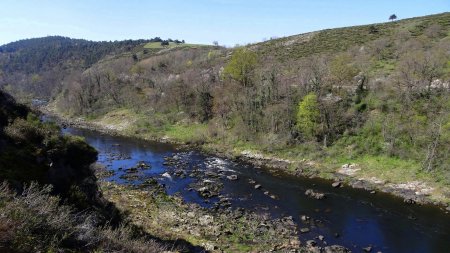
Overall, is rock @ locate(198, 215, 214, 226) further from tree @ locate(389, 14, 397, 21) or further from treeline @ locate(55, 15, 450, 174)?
tree @ locate(389, 14, 397, 21)

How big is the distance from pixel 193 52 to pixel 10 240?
16825 centimetres

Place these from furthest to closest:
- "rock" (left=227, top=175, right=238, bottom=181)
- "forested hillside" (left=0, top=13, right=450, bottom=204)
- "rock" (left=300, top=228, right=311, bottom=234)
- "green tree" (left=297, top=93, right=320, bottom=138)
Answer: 1. "green tree" (left=297, top=93, right=320, bottom=138)
2. "forested hillside" (left=0, top=13, right=450, bottom=204)
3. "rock" (left=227, top=175, right=238, bottom=181)
4. "rock" (left=300, top=228, right=311, bottom=234)

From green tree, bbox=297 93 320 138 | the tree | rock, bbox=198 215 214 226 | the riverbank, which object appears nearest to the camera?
rock, bbox=198 215 214 226

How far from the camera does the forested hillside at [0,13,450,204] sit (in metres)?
53.6

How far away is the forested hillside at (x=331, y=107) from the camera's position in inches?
2110

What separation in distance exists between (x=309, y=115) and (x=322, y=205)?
24.4m

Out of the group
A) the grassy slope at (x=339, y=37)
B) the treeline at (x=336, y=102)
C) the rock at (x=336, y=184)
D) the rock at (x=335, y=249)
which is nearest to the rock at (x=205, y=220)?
the rock at (x=335, y=249)

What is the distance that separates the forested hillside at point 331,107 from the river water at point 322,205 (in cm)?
690

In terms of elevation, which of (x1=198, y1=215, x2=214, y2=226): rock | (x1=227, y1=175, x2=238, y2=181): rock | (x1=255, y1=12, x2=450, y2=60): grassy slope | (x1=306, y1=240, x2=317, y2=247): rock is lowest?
(x1=306, y1=240, x2=317, y2=247): rock

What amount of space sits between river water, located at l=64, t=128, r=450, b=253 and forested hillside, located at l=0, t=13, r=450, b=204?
690 centimetres

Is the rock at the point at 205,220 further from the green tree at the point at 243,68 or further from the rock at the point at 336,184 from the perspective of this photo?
the green tree at the point at 243,68

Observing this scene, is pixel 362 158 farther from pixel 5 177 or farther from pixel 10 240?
pixel 10 240

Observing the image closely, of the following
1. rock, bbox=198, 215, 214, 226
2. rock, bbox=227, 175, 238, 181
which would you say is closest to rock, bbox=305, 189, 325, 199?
rock, bbox=227, 175, 238, 181

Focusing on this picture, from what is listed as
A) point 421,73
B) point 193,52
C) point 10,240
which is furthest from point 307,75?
point 193,52
